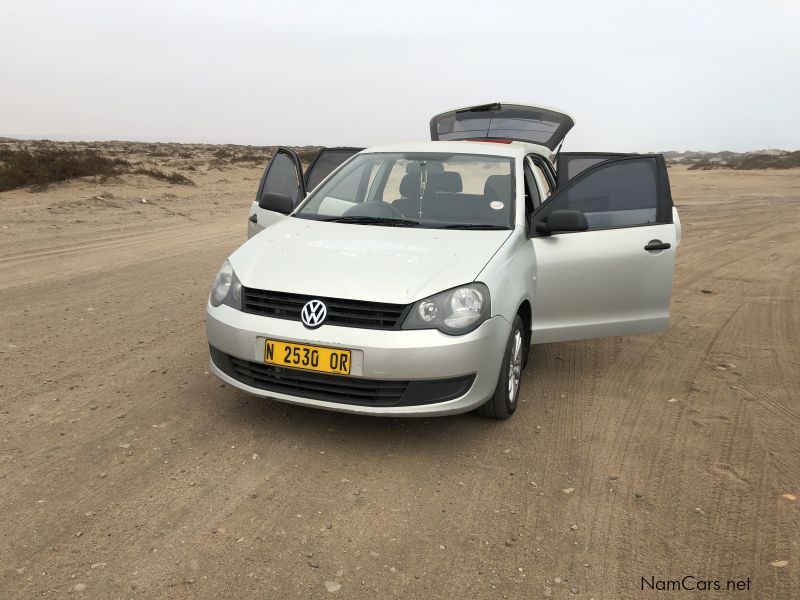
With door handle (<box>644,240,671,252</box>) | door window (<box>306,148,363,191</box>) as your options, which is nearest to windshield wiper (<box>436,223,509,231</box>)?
door handle (<box>644,240,671,252</box>)

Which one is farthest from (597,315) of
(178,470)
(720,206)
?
(720,206)

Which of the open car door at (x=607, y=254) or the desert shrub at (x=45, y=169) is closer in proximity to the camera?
the open car door at (x=607, y=254)

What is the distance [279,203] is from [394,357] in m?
2.25

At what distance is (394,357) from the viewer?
364cm

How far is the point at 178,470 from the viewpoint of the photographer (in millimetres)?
3646

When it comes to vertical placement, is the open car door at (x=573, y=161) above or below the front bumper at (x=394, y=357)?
above

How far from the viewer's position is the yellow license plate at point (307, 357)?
145 inches

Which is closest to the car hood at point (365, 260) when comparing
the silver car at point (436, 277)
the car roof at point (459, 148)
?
the silver car at point (436, 277)

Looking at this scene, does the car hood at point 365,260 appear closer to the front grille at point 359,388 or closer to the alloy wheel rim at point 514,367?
the front grille at point 359,388

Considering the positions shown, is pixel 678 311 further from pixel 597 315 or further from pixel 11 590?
pixel 11 590

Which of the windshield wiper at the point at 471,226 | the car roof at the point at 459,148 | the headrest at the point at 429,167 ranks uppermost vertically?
the car roof at the point at 459,148

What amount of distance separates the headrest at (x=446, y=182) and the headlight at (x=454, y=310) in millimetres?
1330

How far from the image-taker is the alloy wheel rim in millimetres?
4283

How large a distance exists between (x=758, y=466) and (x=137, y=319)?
529cm
